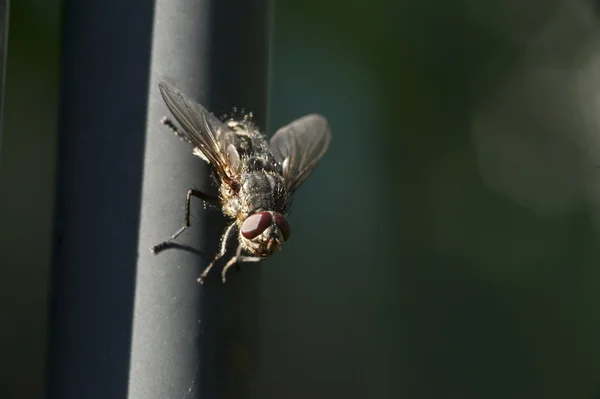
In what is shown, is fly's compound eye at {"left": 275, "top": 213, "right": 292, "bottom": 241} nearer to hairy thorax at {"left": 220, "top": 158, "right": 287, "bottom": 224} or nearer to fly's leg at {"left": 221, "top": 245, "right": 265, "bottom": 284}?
hairy thorax at {"left": 220, "top": 158, "right": 287, "bottom": 224}

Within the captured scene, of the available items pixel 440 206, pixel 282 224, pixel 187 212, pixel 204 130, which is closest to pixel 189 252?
pixel 187 212

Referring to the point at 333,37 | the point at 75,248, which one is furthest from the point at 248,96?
the point at 333,37

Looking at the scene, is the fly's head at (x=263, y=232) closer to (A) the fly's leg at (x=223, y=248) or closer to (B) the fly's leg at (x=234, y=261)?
(A) the fly's leg at (x=223, y=248)

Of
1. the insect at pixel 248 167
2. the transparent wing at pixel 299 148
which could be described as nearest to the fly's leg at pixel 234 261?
the insect at pixel 248 167

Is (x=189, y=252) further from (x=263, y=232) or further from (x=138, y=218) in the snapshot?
(x=263, y=232)

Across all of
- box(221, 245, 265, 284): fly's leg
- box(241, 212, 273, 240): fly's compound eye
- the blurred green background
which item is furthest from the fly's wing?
the blurred green background

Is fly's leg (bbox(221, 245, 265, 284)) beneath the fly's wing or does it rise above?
beneath
